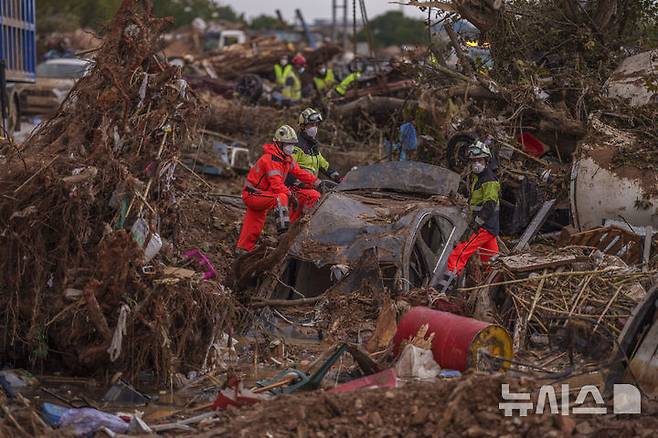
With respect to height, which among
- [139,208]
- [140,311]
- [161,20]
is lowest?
[140,311]

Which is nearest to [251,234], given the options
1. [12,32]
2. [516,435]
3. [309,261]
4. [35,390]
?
[309,261]

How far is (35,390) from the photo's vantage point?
22.3ft

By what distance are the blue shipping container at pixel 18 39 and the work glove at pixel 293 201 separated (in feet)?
26.9

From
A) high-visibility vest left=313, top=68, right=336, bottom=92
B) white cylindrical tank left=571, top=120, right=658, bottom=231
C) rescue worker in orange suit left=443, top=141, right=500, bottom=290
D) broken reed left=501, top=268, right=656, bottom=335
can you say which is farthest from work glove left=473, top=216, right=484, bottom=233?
high-visibility vest left=313, top=68, right=336, bottom=92

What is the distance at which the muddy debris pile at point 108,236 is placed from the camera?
265 inches

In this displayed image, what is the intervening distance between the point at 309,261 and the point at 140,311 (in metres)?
2.08

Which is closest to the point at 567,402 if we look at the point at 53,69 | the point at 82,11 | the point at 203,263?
the point at 203,263

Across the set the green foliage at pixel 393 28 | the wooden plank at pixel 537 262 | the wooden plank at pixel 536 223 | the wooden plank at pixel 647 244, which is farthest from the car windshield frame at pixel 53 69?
the green foliage at pixel 393 28

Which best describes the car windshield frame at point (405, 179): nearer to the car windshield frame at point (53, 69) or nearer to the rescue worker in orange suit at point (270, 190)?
the rescue worker in orange suit at point (270, 190)

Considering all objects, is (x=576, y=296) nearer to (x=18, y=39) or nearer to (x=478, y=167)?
(x=478, y=167)

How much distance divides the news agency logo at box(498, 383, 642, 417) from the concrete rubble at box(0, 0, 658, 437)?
0.07 feet

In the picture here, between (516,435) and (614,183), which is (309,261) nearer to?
(516,435)

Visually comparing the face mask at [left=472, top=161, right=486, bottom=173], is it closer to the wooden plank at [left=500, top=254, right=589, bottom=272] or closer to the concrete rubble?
the concrete rubble

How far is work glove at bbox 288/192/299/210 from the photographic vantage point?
10365mm
